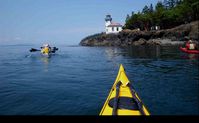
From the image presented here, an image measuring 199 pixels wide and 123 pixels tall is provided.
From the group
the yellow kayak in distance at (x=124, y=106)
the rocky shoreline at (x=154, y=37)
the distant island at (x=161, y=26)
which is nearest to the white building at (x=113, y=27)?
the distant island at (x=161, y=26)

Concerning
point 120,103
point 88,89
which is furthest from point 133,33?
point 120,103

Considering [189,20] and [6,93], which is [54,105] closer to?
[6,93]

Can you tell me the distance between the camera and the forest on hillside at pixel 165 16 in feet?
290

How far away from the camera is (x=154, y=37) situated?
97.3 metres

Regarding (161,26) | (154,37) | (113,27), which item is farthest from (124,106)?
(113,27)

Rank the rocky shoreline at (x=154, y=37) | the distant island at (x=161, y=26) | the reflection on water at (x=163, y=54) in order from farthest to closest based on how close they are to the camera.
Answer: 1. the distant island at (x=161, y=26)
2. the rocky shoreline at (x=154, y=37)
3. the reflection on water at (x=163, y=54)

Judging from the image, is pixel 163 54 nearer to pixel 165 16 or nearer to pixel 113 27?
pixel 165 16

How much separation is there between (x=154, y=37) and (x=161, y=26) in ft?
36.6

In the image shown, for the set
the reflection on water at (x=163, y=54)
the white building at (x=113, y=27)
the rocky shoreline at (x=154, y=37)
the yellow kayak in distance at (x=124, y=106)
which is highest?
the white building at (x=113, y=27)

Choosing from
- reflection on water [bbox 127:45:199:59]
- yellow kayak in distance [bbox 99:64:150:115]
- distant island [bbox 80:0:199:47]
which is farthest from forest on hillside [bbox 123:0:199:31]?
yellow kayak in distance [bbox 99:64:150:115]

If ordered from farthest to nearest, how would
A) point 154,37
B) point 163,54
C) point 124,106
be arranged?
point 154,37 < point 163,54 < point 124,106

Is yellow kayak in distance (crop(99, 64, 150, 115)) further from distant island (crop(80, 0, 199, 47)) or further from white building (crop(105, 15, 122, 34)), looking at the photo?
white building (crop(105, 15, 122, 34))

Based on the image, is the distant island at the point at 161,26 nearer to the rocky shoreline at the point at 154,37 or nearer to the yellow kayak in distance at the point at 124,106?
the rocky shoreline at the point at 154,37

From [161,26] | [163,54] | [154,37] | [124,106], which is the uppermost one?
[161,26]
